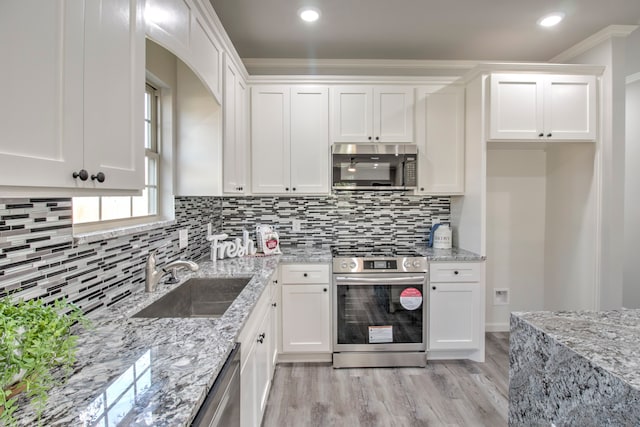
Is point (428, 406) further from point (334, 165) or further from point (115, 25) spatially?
point (115, 25)

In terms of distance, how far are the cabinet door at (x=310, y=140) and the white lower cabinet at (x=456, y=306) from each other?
1223mm

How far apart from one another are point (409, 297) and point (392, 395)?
71cm

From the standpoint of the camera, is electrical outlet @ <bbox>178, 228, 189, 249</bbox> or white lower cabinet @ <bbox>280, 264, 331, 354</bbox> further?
white lower cabinet @ <bbox>280, 264, 331, 354</bbox>

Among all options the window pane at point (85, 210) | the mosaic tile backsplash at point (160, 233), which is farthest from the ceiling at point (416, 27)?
the window pane at point (85, 210)

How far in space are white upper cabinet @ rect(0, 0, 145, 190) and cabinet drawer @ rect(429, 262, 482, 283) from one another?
2.24 m

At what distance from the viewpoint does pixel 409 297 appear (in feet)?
A: 8.50

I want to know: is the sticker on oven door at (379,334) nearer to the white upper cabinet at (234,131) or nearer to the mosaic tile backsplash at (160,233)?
the mosaic tile backsplash at (160,233)

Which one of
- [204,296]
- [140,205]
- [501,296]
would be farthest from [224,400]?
[501,296]

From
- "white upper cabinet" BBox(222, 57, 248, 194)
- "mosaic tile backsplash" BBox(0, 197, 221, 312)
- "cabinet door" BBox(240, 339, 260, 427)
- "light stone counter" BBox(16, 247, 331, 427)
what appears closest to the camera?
"light stone counter" BBox(16, 247, 331, 427)

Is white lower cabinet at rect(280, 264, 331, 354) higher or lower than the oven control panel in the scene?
lower

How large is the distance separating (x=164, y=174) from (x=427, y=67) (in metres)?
2.57

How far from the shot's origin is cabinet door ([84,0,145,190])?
0.81m

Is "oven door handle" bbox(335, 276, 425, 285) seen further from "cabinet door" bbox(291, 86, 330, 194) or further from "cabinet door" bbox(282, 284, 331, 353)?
"cabinet door" bbox(291, 86, 330, 194)

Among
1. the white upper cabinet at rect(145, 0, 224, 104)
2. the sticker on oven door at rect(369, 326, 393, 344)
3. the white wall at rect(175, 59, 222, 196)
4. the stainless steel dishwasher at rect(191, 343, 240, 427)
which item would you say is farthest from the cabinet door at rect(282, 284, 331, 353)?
the white upper cabinet at rect(145, 0, 224, 104)
